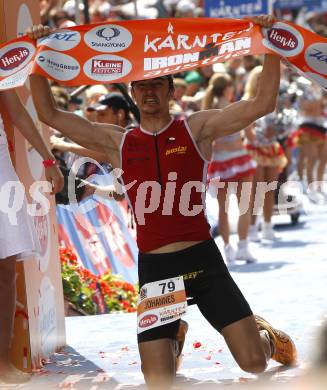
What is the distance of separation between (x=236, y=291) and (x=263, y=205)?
7842 millimetres

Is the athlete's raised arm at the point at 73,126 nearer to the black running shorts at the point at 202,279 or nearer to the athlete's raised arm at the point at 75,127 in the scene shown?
the athlete's raised arm at the point at 75,127

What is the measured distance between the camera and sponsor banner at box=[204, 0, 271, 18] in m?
14.2

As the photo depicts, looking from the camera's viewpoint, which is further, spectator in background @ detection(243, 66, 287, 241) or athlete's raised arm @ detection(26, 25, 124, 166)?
spectator in background @ detection(243, 66, 287, 241)

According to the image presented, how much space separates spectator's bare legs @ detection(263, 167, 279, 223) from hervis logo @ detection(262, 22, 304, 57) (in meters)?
7.68

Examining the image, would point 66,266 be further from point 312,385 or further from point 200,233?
point 312,385

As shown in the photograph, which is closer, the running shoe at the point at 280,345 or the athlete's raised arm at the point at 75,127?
the athlete's raised arm at the point at 75,127

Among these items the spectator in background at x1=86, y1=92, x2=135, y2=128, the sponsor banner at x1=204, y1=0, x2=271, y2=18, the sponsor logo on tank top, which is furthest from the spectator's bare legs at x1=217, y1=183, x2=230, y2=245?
the sponsor logo on tank top

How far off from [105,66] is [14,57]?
1.61 ft

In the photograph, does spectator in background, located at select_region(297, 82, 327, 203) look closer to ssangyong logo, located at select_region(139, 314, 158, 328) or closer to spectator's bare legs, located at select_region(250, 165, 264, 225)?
spectator's bare legs, located at select_region(250, 165, 264, 225)

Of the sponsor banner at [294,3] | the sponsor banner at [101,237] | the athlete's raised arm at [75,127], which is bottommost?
the sponsor banner at [294,3]

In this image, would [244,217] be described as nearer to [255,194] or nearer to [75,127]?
[255,194]

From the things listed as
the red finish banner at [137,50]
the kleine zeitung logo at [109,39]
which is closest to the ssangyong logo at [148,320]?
the red finish banner at [137,50]

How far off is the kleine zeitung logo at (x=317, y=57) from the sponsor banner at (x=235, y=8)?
8.96 m

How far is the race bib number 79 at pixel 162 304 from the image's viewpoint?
16.4 ft
